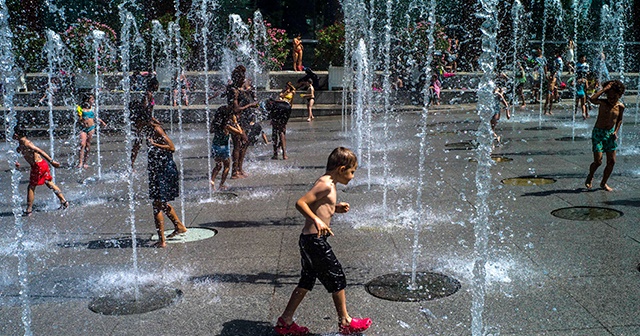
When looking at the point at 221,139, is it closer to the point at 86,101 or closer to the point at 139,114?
the point at 139,114

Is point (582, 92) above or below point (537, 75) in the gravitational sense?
below

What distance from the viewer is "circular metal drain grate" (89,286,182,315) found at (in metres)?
5.25

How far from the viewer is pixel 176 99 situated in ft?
73.1

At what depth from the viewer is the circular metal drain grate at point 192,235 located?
23.8 feet

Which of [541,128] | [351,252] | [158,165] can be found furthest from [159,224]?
[541,128]

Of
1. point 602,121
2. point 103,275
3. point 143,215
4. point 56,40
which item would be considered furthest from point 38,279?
point 56,40

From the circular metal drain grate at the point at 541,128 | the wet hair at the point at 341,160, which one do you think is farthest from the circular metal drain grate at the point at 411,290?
the circular metal drain grate at the point at 541,128

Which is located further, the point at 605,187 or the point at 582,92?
the point at 582,92

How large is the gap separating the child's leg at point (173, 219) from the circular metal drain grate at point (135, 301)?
5.38 feet

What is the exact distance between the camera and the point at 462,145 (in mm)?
13977

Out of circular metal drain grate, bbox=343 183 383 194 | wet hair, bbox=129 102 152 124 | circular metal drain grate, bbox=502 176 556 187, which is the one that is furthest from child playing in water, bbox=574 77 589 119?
wet hair, bbox=129 102 152 124

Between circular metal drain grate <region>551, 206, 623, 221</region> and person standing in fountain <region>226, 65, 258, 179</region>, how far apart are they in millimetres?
5018

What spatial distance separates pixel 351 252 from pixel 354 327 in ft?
6.31

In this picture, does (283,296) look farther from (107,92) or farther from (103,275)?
(107,92)
